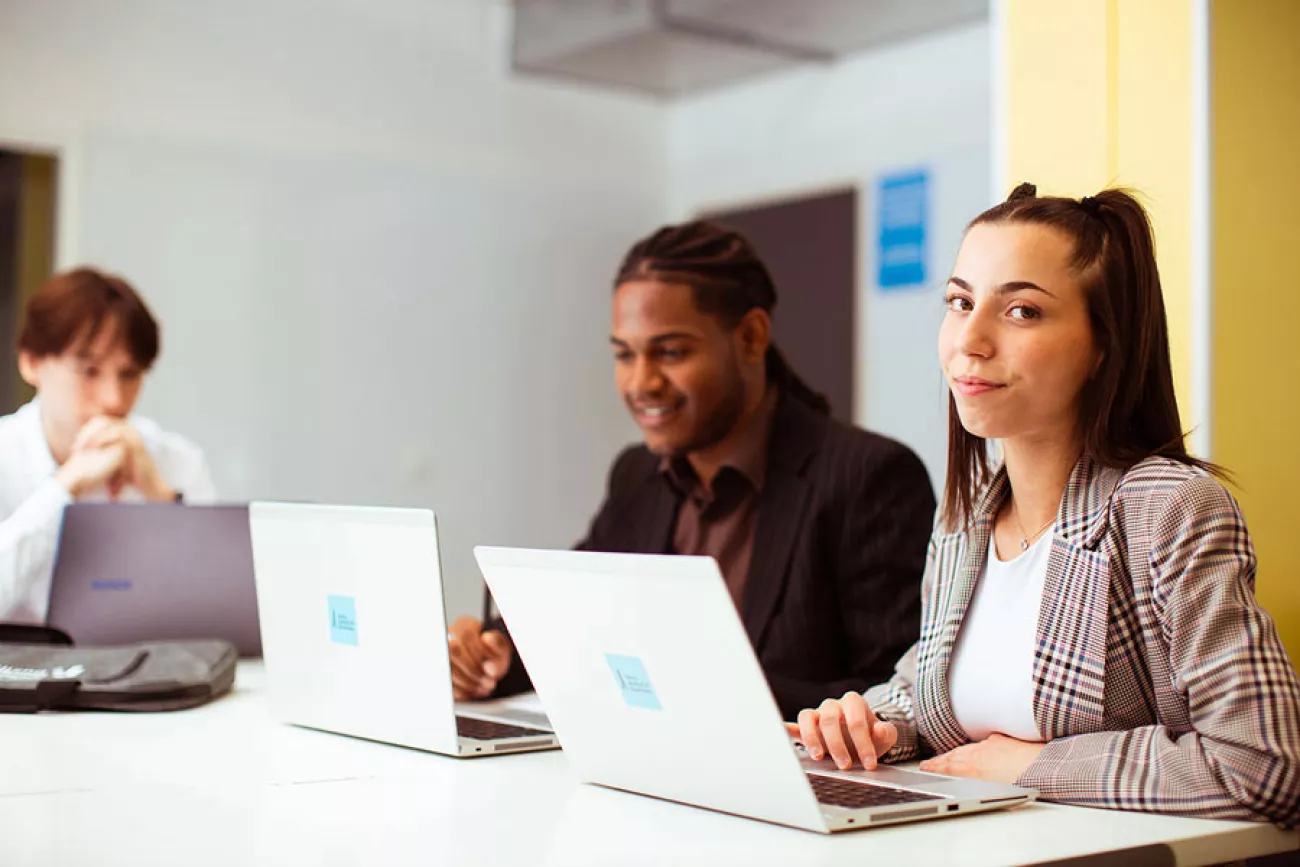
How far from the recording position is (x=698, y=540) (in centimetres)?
248

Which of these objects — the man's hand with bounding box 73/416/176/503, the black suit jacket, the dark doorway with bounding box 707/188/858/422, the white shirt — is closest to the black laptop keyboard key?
the black suit jacket

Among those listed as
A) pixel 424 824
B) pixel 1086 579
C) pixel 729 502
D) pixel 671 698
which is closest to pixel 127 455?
pixel 729 502

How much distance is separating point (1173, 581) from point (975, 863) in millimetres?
382

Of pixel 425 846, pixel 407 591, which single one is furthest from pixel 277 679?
pixel 425 846

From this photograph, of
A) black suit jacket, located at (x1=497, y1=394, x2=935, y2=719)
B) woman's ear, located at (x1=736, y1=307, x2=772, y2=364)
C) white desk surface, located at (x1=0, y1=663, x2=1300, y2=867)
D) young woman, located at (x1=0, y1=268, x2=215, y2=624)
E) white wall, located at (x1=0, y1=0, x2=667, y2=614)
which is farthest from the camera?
white wall, located at (x1=0, y1=0, x2=667, y2=614)

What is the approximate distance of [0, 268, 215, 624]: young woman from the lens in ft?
8.84

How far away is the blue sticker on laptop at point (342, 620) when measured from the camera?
170 cm

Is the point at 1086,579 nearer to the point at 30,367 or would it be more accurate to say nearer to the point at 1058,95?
the point at 1058,95

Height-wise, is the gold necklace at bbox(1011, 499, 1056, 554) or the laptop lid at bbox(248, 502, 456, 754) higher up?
the gold necklace at bbox(1011, 499, 1056, 554)

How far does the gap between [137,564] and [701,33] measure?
2.72 meters

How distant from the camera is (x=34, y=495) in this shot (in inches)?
100.0

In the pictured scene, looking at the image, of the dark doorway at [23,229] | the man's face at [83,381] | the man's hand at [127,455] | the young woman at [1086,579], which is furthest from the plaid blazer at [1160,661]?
the dark doorway at [23,229]

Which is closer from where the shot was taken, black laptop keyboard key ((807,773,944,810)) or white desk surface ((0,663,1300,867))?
white desk surface ((0,663,1300,867))

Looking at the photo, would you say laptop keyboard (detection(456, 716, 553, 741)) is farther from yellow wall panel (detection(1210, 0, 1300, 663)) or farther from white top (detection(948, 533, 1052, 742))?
yellow wall panel (detection(1210, 0, 1300, 663))
